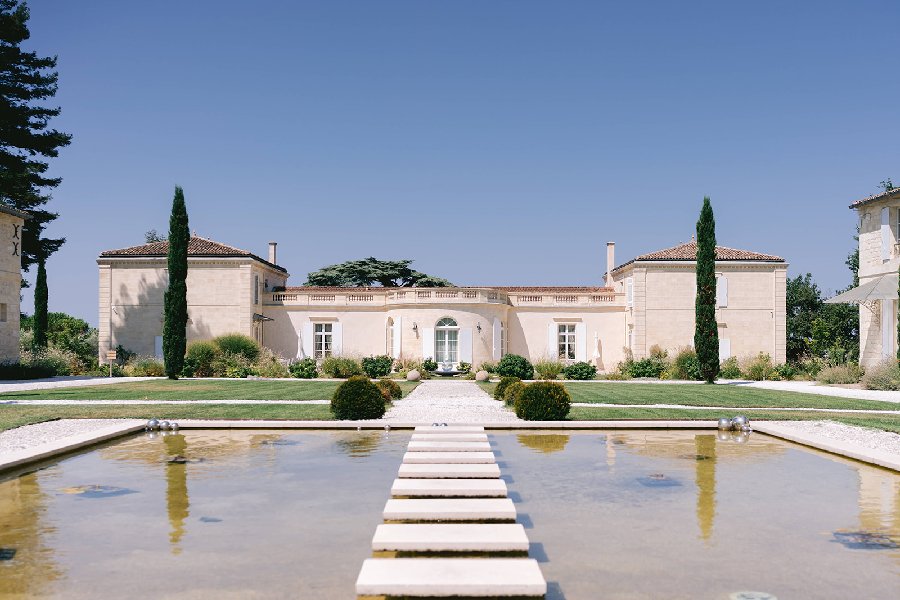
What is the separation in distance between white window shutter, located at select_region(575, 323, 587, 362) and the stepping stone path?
94.5 feet

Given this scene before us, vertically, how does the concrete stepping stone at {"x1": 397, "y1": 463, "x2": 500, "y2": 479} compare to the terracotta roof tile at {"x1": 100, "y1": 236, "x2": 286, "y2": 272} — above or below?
below

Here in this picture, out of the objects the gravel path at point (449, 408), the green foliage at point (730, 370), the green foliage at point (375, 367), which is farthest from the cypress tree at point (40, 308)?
the green foliage at point (730, 370)

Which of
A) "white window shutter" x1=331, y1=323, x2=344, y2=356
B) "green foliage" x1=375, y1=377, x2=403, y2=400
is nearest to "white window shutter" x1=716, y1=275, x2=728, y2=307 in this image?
"white window shutter" x1=331, y1=323, x2=344, y2=356

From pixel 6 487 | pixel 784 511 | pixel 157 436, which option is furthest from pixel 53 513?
pixel 784 511

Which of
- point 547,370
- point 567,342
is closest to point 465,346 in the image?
point 547,370

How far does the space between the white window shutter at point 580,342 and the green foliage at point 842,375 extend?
1172 centimetres

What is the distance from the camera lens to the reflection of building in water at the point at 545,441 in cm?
1145

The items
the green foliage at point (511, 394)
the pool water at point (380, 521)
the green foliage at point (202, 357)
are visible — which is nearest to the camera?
the pool water at point (380, 521)

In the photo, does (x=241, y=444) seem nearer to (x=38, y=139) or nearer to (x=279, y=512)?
(x=279, y=512)

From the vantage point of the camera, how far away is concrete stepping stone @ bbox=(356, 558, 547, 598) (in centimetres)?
460

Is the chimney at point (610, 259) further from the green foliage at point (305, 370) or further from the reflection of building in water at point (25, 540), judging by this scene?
the reflection of building in water at point (25, 540)

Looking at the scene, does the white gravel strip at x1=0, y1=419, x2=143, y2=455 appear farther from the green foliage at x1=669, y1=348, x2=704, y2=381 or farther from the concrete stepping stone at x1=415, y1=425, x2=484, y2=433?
the green foliage at x1=669, y1=348, x2=704, y2=381

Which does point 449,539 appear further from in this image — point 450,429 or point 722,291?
point 722,291

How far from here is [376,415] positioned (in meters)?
14.9
